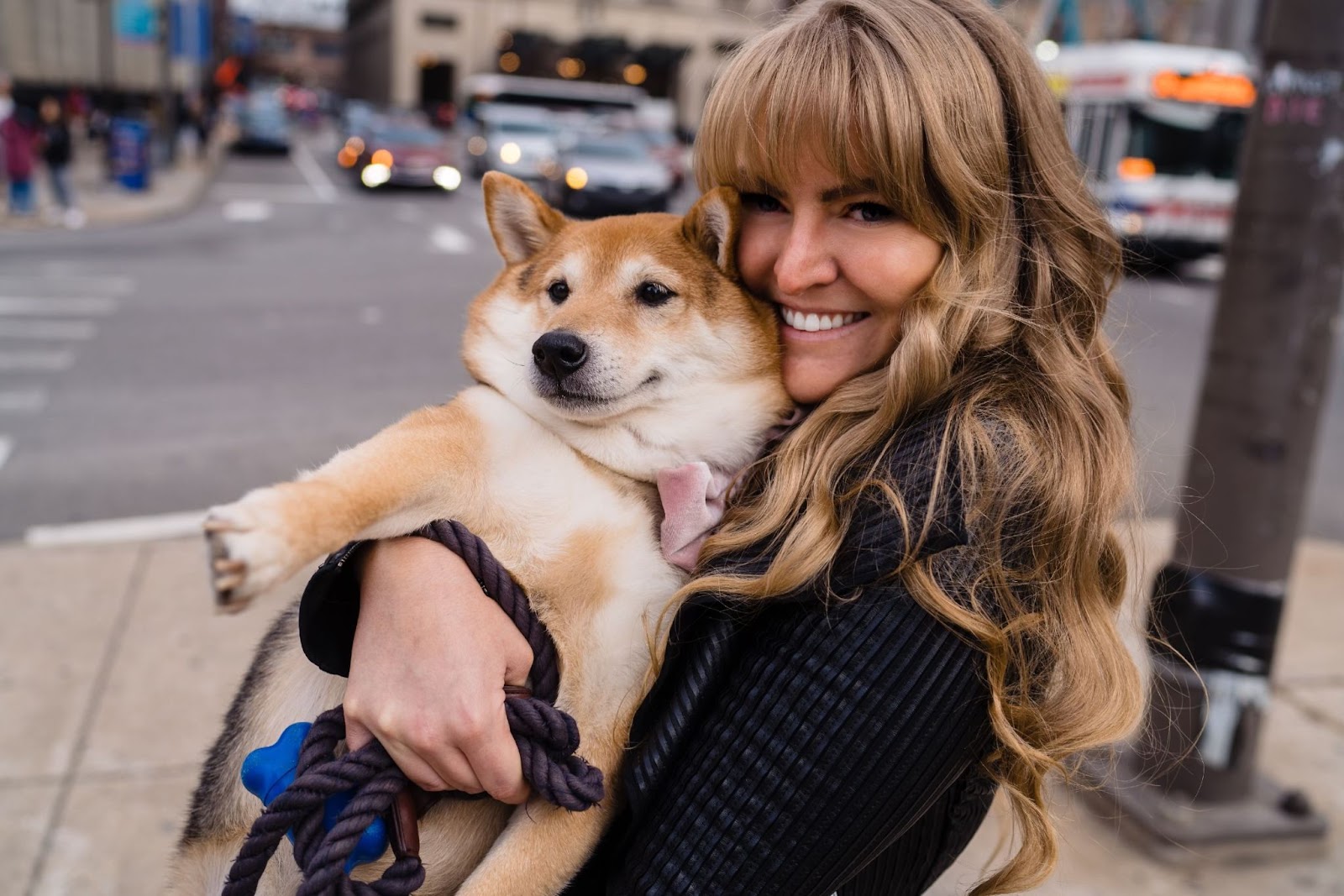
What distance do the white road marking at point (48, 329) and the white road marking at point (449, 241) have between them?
679cm

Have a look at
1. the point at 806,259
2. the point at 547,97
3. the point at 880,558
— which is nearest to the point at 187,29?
the point at 547,97

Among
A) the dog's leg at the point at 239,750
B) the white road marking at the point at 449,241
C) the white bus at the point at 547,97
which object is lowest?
the white road marking at the point at 449,241

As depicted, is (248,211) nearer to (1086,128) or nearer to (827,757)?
(1086,128)

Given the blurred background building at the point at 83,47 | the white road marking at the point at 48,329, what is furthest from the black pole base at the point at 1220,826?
the blurred background building at the point at 83,47

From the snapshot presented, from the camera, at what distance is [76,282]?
12289 mm

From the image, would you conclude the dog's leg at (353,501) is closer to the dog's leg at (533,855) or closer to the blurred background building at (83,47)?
the dog's leg at (533,855)

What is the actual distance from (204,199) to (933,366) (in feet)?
78.7

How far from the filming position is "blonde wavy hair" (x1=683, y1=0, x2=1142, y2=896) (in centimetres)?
144

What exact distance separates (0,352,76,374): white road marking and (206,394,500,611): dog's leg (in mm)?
8062

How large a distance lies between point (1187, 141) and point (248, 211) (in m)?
16.0

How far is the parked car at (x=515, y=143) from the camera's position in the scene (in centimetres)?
2545

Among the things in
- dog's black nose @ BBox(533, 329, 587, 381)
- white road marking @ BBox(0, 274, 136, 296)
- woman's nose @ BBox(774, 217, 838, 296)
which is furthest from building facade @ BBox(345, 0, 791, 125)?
woman's nose @ BBox(774, 217, 838, 296)

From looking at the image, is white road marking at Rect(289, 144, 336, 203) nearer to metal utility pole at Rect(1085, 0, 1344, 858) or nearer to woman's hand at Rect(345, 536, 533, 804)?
metal utility pole at Rect(1085, 0, 1344, 858)

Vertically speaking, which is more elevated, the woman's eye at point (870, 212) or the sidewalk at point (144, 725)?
the woman's eye at point (870, 212)
